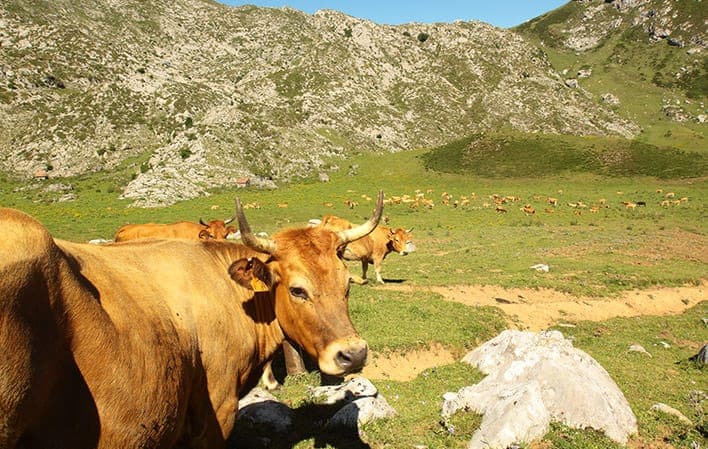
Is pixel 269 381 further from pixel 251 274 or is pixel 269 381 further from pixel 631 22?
pixel 631 22

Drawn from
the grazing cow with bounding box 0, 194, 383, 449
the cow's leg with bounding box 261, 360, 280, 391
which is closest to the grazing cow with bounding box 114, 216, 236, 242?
the cow's leg with bounding box 261, 360, 280, 391

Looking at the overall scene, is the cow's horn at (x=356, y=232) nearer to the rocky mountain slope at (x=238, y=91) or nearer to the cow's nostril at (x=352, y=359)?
the cow's nostril at (x=352, y=359)

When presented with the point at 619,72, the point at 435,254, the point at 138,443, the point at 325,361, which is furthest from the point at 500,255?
the point at 619,72

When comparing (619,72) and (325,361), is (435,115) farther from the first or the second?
(325,361)

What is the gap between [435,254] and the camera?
→ 2873 cm

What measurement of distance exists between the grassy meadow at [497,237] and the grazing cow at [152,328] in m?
3.24

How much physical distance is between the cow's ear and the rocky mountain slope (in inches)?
1970

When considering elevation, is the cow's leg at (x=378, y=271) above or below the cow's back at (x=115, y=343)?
below

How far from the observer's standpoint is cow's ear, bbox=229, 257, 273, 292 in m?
5.34

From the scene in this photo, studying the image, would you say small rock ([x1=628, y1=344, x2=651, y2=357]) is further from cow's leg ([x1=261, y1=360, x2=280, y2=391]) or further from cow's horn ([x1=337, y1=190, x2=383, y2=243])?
cow's horn ([x1=337, y1=190, x2=383, y2=243])

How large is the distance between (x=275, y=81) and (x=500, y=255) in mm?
88218

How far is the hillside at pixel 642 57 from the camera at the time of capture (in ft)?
381

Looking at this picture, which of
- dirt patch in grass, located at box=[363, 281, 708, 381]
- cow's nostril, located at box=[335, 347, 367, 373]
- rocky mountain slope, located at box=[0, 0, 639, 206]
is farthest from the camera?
rocky mountain slope, located at box=[0, 0, 639, 206]

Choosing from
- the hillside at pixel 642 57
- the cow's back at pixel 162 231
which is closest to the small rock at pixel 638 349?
the cow's back at pixel 162 231
